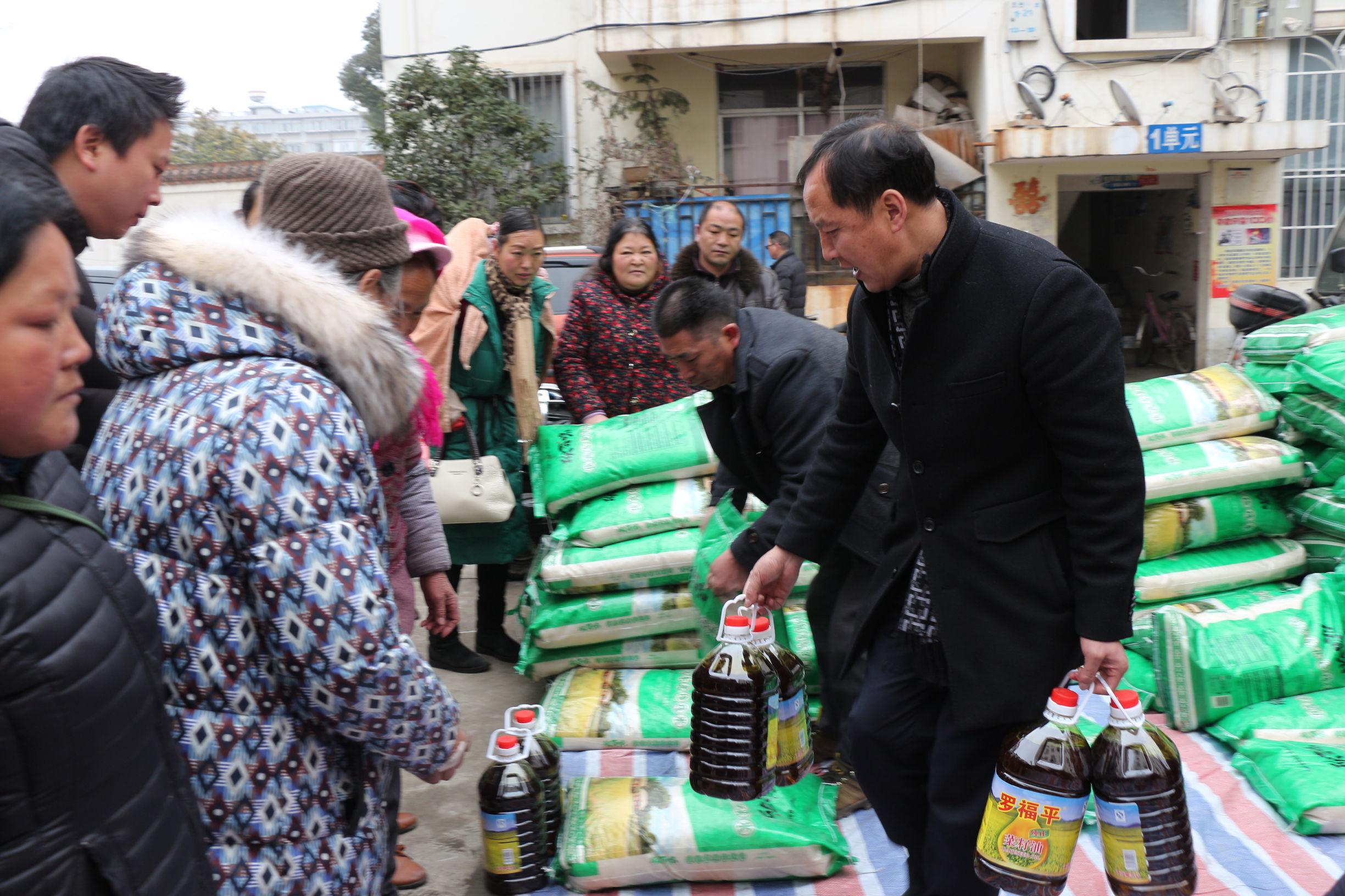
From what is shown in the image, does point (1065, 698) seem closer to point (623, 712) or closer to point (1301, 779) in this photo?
point (1301, 779)

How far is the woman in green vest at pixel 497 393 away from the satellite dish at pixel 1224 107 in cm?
1029

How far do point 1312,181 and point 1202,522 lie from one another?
36.9ft

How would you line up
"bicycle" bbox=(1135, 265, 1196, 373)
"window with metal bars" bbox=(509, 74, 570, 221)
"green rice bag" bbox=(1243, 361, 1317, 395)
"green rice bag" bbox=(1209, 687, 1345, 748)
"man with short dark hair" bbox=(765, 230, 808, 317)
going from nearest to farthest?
"green rice bag" bbox=(1209, 687, 1345, 748)
"green rice bag" bbox=(1243, 361, 1317, 395)
"man with short dark hair" bbox=(765, 230, 808, 317)
"window with metal bars" bbox=(509, 74, 570, 221)
"bicycle" bbox=(1135, 265, 1196, 373)

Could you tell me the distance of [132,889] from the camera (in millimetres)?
1129

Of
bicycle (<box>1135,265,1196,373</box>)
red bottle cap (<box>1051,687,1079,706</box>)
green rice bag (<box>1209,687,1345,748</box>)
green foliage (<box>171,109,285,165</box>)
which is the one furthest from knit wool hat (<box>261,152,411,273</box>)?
green foliage (<box>171,109,285,165</box>)

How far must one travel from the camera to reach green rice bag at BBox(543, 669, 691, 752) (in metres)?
3.61

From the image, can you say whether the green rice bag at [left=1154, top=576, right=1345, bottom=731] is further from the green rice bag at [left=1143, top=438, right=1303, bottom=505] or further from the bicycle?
the bicycle

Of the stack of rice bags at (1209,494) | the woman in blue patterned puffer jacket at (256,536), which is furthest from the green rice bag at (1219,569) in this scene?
the woman in blue patterned puffer jacket at (256,536)

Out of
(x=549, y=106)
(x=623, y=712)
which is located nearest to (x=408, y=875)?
(x=623, y=712)

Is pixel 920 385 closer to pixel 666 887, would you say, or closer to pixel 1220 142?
Result: pixel 666 887

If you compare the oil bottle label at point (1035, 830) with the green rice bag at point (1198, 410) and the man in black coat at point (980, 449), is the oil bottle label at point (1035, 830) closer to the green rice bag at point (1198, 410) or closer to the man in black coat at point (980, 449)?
the man in black coat at point (980, 449)

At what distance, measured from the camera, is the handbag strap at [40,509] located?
3.53ft

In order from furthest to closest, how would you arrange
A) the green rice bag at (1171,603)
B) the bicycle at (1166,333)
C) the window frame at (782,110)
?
the bicycle at (1166,333), the window frame at (782,110), the green rice bag at (1171,603)

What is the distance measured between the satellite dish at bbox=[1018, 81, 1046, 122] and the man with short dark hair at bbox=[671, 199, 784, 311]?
8647 millimetres
